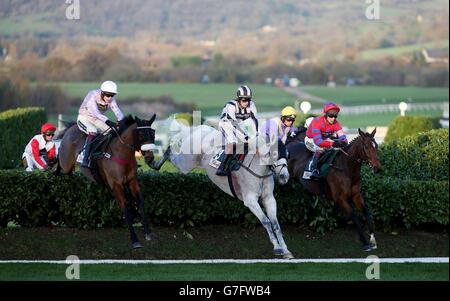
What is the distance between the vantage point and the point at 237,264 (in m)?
13.1

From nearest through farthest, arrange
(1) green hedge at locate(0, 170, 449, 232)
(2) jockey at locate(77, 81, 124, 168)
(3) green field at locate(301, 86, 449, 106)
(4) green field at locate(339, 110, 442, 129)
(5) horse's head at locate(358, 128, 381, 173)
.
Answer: (5) horse's head at locate(358, 128, 381, 173) < (2) jockey at locate(77, 81, 124, 168) < (1) green hedge at locate(0, 170, 449, 232) < (4) green field at locate(339, 110, 442, 129) < (3) green field at locate(301, 86, 449, 106)

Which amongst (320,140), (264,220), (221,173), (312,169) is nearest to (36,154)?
(221,173)

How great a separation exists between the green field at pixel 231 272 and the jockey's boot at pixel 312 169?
1510 millimetres

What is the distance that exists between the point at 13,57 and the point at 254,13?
50.9 metres

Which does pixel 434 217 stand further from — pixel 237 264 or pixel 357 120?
pixel 357 120

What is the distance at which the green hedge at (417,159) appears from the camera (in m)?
16.9

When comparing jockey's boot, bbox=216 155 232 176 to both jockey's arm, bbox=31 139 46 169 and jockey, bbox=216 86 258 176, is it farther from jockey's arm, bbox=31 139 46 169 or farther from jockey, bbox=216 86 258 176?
jockey's arm, bbox=31 139 46 169

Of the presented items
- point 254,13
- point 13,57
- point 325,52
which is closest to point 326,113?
point 13,57

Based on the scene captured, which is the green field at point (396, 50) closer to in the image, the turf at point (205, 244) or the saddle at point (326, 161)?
the turf at point (205, 244)

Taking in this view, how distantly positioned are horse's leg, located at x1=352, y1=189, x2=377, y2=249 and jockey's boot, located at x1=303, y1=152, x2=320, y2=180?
578 mm

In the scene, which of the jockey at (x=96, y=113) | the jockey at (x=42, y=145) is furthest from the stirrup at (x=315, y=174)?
the jockey at (x=42, y=145)

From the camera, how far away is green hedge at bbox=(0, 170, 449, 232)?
1445 cm

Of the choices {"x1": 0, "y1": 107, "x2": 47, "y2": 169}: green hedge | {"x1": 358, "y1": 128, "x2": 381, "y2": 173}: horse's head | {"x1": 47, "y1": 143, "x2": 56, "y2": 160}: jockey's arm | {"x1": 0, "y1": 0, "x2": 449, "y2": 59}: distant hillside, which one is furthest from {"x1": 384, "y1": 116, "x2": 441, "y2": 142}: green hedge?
{"x1": 0, "y1": 0, "x2": 449, "y2": 59}: distant hillside

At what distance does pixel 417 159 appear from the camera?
17094 millimetres
